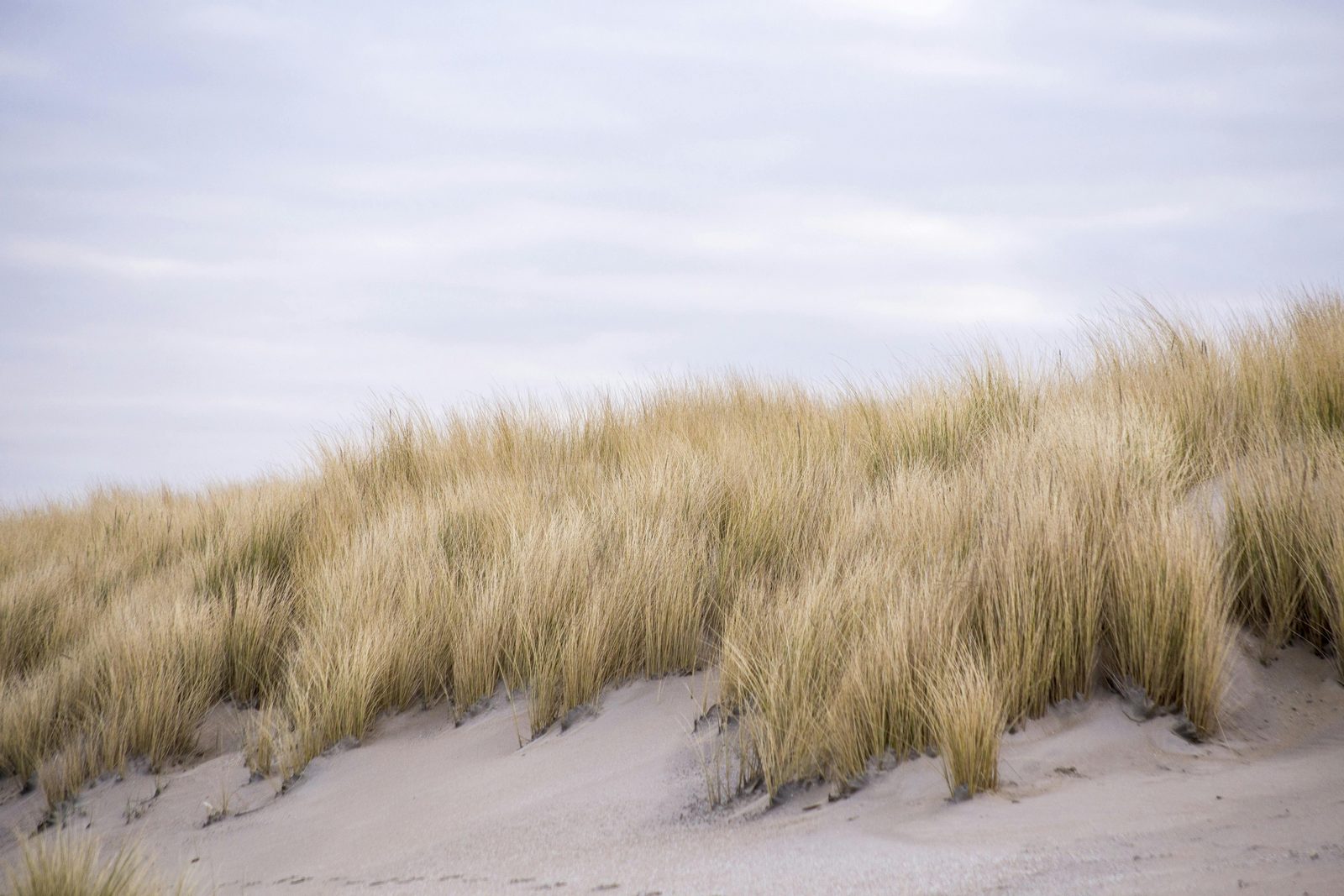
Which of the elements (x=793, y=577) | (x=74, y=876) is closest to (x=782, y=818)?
(x=793, y=577)

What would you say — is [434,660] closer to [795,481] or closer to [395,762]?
[395,762]

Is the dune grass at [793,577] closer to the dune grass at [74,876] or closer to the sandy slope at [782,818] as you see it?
the sandy slope at [782,818]

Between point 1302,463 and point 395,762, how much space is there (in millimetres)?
3527

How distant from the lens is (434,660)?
12.2 ft

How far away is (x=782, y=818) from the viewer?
7.66 feet

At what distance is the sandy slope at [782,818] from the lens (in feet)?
6.19

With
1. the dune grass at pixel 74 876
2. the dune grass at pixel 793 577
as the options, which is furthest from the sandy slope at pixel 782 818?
the dune grass at pixel 74 876

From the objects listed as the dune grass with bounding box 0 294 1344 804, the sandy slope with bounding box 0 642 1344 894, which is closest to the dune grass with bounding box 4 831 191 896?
the sandy slope with bounding box 0 642 1344 894

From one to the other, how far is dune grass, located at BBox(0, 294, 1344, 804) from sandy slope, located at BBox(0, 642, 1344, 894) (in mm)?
133

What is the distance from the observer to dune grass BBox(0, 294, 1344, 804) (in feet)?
8.23

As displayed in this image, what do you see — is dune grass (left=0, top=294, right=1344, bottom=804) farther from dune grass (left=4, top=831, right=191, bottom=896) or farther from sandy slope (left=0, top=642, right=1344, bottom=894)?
dune grass (left=4, top=831, right=191, bottom=896)

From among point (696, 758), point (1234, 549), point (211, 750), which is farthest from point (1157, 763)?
point (211, 750)

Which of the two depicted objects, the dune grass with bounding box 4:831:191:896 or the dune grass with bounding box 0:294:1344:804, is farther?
the dune grass with bounding box 0:294:1344:804

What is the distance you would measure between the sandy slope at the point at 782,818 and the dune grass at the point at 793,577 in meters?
0.13
